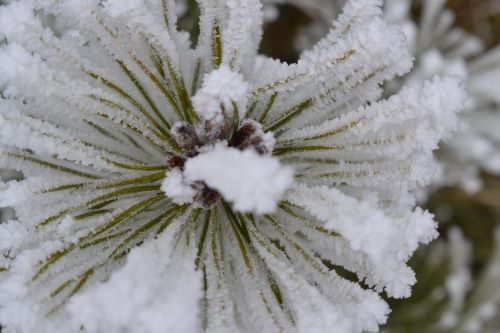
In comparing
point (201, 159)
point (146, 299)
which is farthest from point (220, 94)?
point (146, 299)

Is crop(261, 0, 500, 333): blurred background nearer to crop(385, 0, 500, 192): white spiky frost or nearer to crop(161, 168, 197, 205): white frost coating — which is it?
crop(385, 0, 500, 192): white spiky frost

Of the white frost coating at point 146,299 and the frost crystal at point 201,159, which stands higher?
the frost crystal at point 201,159

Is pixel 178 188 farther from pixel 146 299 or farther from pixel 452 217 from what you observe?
pixel 452 217

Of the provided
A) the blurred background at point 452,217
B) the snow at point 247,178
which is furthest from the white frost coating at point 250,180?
the blurred background at point 452,217

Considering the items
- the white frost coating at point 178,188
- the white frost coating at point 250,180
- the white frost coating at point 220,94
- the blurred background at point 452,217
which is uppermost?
the blurred background at point 452,217

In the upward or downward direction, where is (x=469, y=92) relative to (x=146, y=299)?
upward

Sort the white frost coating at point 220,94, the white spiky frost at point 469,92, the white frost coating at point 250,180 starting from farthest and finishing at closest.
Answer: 1. the white spiky frost at point 469,92
2. the white frost coating at point 220,94
3. the white frost coating at point 250,180

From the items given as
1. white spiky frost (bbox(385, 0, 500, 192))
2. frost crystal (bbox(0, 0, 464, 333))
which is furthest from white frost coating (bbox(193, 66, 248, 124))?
white spiky frost (bbox(385, 0, 500, 192))

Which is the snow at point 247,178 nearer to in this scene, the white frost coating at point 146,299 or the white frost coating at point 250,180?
the white frost coating at point 250,180
